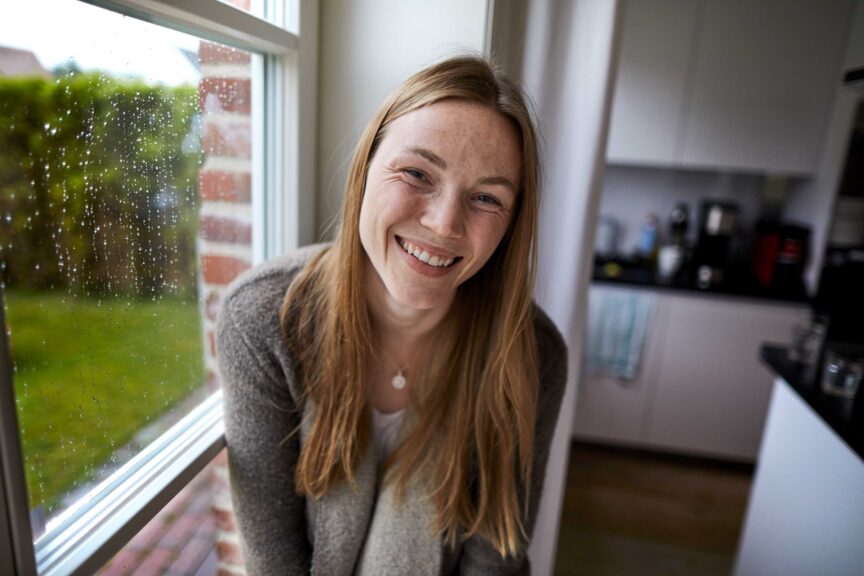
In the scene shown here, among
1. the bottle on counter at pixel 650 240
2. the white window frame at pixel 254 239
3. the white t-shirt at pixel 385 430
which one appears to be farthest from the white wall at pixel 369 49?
the bottle on counter at pixel 650 240

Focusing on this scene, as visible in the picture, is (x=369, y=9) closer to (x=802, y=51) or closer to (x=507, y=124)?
(x=507, y=124)

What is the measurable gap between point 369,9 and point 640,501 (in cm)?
234

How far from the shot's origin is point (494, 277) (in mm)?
1014

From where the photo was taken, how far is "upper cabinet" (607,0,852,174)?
260cm

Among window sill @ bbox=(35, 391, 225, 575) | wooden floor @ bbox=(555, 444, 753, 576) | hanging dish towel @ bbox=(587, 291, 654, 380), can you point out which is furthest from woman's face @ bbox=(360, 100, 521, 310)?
hanging dish towel @ bbox=(587, 291, 654, 380)

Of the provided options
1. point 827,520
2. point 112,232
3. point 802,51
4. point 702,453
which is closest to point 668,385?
point 702,453

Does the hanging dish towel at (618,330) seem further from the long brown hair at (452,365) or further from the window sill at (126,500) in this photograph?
the window sill at (126,500)

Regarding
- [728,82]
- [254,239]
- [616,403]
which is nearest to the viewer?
[254,239]

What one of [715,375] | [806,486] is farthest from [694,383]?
[806,486]

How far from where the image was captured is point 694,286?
2693mm

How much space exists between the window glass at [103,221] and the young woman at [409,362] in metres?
0.13

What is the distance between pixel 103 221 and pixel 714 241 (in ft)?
9.35

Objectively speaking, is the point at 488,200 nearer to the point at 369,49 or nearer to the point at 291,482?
the point at 369,49

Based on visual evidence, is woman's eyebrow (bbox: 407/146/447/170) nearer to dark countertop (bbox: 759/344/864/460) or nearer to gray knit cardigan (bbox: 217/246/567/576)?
gray knit cardigan (bbox: 217/246/567/576)
